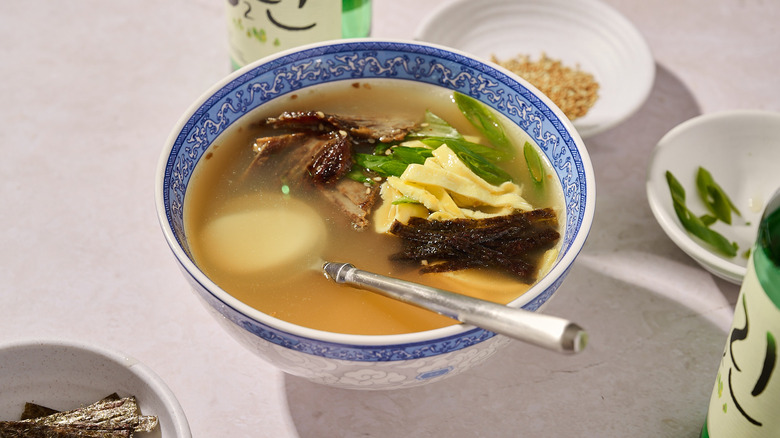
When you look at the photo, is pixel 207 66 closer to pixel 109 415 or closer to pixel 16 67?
pixel 16 67

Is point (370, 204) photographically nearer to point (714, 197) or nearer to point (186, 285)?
point (186, 285)

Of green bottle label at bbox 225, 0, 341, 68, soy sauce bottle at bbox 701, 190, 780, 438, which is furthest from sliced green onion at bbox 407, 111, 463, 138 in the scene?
soy sauce bottle at bbox 701, 190, 780, 438

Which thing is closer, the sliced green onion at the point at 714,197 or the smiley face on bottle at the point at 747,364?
the smiley face on bottle at the point at 747,364

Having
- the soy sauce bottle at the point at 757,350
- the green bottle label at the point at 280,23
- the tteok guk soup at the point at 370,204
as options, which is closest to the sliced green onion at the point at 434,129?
the tteok guk soup at the point at 370,204

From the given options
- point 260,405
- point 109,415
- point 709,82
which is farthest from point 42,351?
point 709,82

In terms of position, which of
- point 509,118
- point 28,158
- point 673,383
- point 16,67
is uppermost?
point 16,67

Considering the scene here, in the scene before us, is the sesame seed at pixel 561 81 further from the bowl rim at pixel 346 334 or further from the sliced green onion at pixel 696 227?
the bowl rim at pixel 346 334
